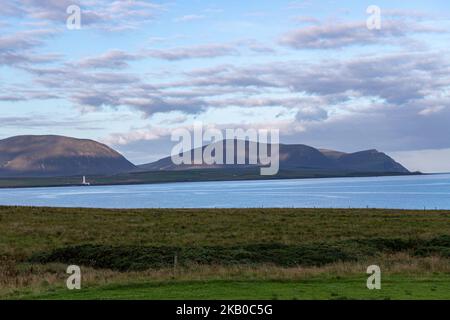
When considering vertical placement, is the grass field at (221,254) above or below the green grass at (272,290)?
below

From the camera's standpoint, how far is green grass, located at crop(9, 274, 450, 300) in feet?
61.5

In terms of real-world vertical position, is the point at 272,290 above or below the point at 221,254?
above

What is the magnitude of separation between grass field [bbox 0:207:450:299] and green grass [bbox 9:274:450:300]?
0.04 metres

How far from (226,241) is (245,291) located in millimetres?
21563

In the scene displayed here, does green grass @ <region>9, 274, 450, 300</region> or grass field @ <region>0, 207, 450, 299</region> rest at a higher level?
green grass @ <region>9, 274, 450, 300</region>

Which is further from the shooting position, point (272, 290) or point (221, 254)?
point (221, 254)

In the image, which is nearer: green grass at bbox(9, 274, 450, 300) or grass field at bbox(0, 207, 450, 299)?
green grass at bbox(9, 274, 450, 300)

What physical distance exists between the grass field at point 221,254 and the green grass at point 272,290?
37mm

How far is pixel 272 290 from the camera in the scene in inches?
795

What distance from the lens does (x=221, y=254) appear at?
34094mm

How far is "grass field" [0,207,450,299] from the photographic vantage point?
20797 mm

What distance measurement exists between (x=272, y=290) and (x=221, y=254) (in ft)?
46.1

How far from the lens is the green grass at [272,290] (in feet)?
61.5
